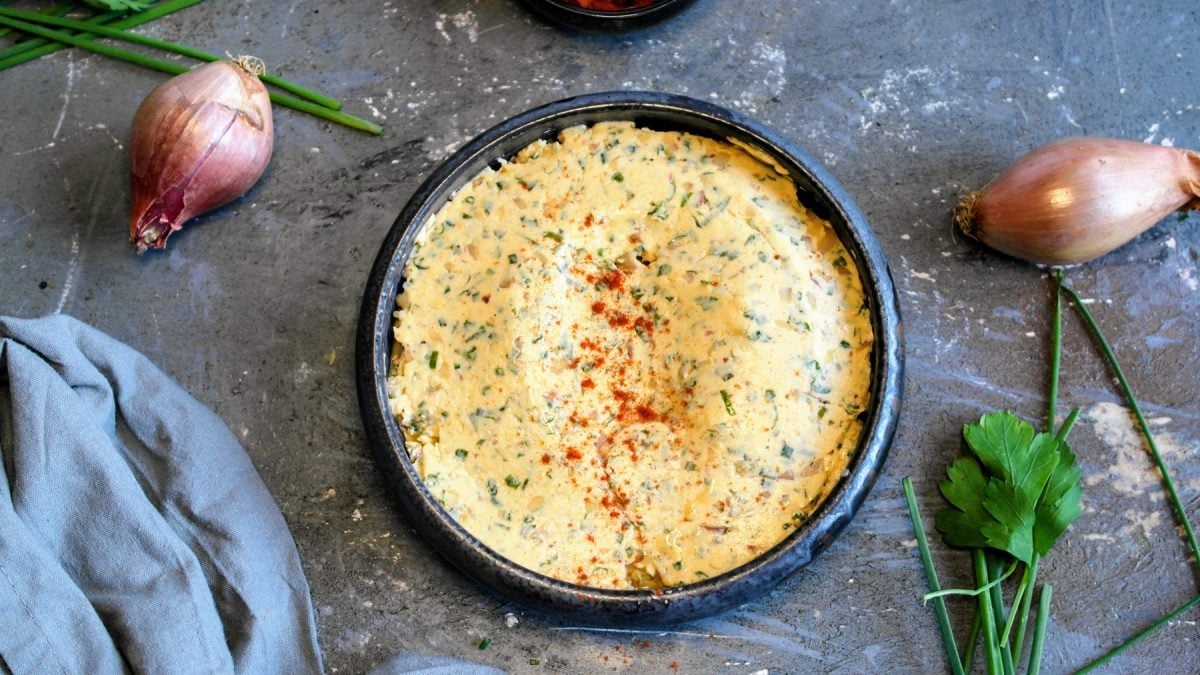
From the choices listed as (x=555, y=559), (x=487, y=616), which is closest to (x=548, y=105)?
(x=555, y=559)

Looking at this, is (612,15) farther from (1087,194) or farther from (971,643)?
(971,643)

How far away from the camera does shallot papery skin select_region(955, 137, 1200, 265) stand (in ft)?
5.82

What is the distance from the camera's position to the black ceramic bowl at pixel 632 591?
1.63m

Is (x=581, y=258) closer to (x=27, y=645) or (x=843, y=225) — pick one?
(x=843, y=225)

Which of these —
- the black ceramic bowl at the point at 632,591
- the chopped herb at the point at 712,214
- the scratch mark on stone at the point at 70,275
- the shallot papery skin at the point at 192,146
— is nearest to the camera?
the black ceramic bowl at the point at 632,591

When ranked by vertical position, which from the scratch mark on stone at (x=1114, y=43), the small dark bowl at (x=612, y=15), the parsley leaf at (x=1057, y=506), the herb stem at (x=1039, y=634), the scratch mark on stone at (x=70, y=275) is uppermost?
the scratch mark on stone at (x=1114, y=43)

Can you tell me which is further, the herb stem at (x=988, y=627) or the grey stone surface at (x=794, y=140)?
the grey stone surface at (x=794, y=140)

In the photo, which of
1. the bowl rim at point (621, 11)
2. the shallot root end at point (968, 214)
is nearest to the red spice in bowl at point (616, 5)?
the bowl rim at point (621, 11)

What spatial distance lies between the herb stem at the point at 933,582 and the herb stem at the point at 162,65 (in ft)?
3.69

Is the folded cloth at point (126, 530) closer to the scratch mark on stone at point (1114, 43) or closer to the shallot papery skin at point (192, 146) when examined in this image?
the shallot papery skin at point (192, 146)

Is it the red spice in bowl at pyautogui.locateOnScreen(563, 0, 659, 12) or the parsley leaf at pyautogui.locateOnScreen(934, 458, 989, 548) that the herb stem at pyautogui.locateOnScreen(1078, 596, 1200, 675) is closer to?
the parsley leaf at pyautogui.locateOnScreen(934, 458, 989, 548)

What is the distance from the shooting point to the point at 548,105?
1.81 metres

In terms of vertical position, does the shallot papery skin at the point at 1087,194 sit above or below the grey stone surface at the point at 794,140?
above

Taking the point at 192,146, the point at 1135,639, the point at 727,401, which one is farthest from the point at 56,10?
the point at 1135,639
